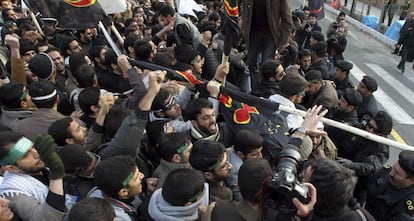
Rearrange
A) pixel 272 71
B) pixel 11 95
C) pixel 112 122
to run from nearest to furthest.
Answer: pixel 112 122 < pixel 11 95 < pixel 272 71

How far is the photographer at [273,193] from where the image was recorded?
6.44 feet

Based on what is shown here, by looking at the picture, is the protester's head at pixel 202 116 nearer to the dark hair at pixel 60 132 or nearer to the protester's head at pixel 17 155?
the dark hair at pixel 60 132

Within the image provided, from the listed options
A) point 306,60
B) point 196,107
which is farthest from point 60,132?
point 306,60

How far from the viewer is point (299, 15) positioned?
363 inches

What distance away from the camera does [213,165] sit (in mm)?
2867

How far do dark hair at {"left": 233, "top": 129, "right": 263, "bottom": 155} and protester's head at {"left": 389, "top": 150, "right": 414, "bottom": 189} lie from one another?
3.39ft

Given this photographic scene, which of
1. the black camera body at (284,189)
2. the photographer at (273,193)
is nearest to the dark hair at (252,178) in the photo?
the photographer at (273,193)

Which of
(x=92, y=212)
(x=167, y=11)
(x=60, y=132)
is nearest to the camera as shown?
(x=92, y=212)

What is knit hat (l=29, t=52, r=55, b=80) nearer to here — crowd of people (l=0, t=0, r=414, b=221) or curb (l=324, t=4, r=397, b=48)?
crowd of people (l=0, t=0, r=414, b=221)

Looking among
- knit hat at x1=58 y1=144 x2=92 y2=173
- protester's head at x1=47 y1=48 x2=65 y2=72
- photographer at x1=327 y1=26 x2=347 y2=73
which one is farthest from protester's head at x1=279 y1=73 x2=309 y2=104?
photographer at x1=327 y1=26 x2=347 y2=73

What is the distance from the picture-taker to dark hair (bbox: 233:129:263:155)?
3.19 meters

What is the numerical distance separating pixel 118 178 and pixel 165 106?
1.36m

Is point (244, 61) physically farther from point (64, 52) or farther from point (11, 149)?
point (11, 149)

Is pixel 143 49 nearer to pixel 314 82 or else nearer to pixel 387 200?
pixel 314 82
